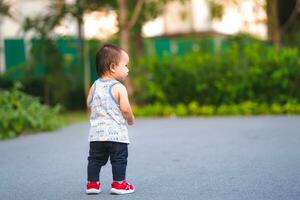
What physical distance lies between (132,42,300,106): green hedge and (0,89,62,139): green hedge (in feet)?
11.0

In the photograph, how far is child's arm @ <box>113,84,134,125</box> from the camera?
211 inches

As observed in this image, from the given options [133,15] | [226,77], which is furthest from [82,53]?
[226,77]

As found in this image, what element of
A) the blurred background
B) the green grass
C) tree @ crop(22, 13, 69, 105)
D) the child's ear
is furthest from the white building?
the child's ear

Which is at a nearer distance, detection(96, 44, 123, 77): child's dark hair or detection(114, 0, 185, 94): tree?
detection(96, 44, 123, 77): child's dark hair

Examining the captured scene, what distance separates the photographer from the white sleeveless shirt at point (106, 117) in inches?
211

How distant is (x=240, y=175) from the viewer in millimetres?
6121

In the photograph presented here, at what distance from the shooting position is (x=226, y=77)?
14375mm

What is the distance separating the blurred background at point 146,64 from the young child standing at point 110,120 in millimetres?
5625

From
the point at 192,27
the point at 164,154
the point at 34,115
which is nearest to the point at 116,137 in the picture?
the point at 164,154

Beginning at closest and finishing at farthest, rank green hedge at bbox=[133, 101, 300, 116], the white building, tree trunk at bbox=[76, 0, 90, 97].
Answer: green hedge at bbox=[133, 101, 300, 116], tree trunk at bbox=[76, 0, 90, 97], the white building

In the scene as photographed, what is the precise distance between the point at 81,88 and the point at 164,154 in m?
10.2

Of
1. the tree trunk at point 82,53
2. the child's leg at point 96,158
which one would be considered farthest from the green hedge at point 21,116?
the child's leg at point 96,158

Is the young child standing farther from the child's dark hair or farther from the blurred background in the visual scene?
the blurred background

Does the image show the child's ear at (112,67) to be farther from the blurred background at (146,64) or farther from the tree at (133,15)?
the tree at (133,15)
